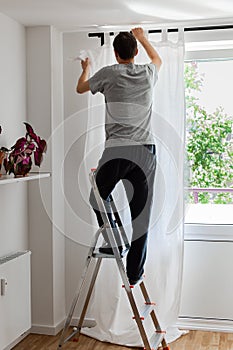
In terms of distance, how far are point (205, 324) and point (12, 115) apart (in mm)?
2103

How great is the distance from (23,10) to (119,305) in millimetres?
2176

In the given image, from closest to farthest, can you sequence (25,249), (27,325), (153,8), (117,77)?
(117,77)
(153,8)
(27,325)
(25,249)

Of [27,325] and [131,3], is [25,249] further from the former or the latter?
[131,3]

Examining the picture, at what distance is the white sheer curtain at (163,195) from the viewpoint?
169 inches

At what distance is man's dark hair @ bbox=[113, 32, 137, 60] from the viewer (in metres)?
3.56

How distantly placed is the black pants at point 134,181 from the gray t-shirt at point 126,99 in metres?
0.07

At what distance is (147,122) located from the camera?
145 inches

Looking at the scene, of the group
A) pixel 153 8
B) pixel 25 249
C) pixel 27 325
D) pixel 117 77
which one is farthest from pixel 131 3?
pixel 27 325

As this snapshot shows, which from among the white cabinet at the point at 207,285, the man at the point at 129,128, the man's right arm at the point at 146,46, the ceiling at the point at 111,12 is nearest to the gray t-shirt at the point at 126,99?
the man at the point at 129,128

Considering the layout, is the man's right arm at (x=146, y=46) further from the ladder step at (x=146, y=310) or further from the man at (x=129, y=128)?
the ladder step at (x=146, y=310)

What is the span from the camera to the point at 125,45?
3.57 m

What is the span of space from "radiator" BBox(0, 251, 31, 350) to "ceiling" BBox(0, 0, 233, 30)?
5.31 feet

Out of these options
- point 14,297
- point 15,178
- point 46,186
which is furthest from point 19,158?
point 14,297

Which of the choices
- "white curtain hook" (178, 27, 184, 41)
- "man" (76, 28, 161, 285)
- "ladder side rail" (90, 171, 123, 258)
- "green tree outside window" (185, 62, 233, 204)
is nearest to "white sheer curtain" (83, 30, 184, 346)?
"white curtain hook" (178, 27, 184, 41)
